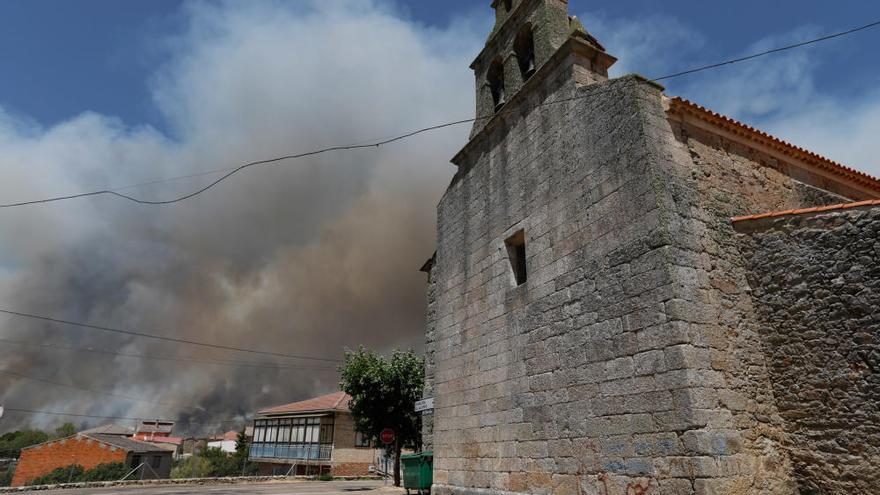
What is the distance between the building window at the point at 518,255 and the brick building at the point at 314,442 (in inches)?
972

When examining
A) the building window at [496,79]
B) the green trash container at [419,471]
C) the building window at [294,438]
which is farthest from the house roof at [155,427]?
the building window at [496,79]

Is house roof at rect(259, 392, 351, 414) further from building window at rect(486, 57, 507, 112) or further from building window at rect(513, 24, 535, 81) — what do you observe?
building window at rect(513, 24, 535, 81)

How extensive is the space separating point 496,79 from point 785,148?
211 inches

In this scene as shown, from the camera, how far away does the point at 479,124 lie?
1019 cm

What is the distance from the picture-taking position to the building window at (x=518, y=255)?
8.17 m

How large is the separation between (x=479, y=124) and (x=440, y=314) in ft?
12.6

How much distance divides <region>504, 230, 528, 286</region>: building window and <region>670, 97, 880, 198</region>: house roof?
9.45ft

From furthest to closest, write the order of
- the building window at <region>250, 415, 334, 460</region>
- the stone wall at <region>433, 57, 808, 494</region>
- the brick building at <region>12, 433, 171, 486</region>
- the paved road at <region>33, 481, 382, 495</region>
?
the brick building at <region>12, 433, 171, 486</region>, the building window at <region>250, 415, 334, 460</region>, the paved road at <region>33, 481, 382, 495</region>, the stone wall at <region>433, 57, 808, 494</region>

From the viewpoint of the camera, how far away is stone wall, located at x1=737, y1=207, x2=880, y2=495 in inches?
189

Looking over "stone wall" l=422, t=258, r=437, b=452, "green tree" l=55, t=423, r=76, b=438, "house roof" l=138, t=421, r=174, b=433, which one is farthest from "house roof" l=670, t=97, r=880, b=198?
"green tree" l=55, t=423, r=76, b=438

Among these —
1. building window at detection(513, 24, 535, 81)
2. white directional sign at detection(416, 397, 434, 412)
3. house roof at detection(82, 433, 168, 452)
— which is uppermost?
building window at detection(513, 24, 535, 81)

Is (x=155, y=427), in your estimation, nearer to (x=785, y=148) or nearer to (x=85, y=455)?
(x=85, y=455)

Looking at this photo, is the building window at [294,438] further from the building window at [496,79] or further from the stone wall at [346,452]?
the building window at [496,79]

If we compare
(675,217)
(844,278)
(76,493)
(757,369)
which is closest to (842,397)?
(757,369)
